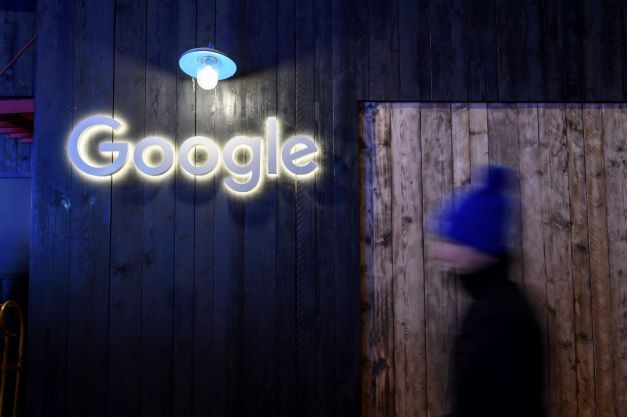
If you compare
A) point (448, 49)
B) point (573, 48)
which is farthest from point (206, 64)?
point (573, 48)

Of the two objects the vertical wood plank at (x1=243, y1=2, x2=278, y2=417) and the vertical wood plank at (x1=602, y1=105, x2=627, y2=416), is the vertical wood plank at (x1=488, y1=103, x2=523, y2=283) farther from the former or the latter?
the vertical wood plank at (x1=243, y1=2, x2=278, y2=417)

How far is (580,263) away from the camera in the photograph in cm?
274

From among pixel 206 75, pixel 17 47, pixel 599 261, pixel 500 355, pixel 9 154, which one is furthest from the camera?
pixel 9 154

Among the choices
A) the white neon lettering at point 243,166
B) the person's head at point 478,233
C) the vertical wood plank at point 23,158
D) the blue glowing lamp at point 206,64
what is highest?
the blue glowing lamp at point 206,64

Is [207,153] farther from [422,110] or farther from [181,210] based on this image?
[422,110]

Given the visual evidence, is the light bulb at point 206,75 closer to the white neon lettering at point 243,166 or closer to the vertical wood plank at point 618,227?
the white neon lettering at point 243,166

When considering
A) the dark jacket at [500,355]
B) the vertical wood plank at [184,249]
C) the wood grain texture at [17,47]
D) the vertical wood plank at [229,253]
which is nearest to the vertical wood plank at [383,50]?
the vertical wood plank at [229,253]

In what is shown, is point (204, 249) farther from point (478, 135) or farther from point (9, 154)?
point (9, 154)

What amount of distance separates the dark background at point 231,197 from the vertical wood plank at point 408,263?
0.92 ft

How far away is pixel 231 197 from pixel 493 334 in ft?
5.88

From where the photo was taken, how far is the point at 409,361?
2.67 m

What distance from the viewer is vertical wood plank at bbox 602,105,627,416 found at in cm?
270

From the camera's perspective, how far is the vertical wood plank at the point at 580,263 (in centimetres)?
→ 268

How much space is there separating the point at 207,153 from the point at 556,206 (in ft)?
8.23
